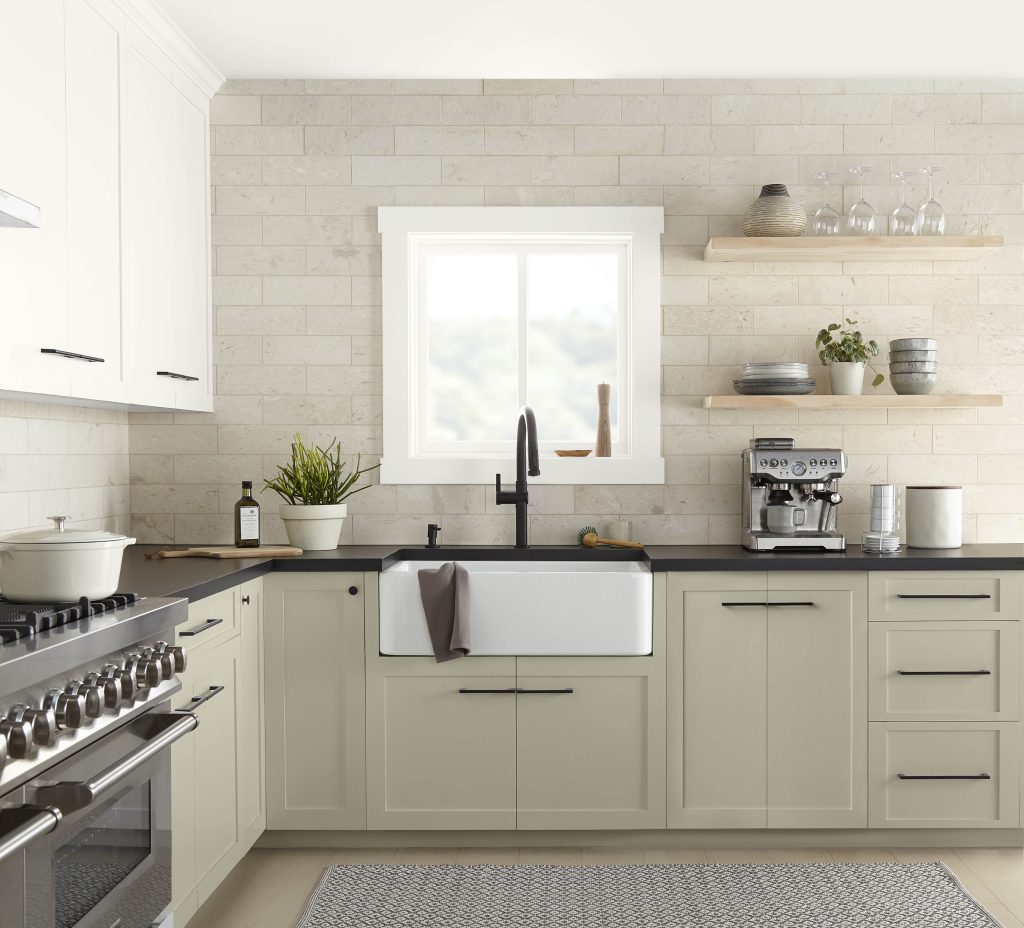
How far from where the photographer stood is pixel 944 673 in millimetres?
3092

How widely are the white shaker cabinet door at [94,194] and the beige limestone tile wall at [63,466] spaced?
Result: 1.21 feet

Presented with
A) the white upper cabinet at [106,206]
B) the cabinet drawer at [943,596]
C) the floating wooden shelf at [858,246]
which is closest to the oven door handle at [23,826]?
the white upper cabinet at [106,206]

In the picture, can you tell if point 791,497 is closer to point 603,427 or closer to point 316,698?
point 603,427

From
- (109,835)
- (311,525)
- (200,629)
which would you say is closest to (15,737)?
(109,835)

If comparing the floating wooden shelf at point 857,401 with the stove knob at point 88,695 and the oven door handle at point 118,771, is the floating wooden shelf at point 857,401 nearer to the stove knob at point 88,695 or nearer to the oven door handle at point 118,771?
the oven door handle at point 118,771

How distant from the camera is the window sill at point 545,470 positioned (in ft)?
12.1

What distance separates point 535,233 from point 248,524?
4.84 feet

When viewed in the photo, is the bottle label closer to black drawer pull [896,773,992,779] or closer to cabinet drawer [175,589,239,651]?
cabinet drawer [175,589,239,651]

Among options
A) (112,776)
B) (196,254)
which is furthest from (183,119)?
(112,776)

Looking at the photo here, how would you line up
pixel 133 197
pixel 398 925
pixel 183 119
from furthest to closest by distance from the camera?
pixel 183 119, pixel 133 197, pixel 398 925

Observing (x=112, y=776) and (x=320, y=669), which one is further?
(x=320, y=669)

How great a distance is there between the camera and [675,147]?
3666 mm

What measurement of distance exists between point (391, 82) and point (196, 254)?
0.96 meters

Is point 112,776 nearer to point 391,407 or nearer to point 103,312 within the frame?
point 103,312
